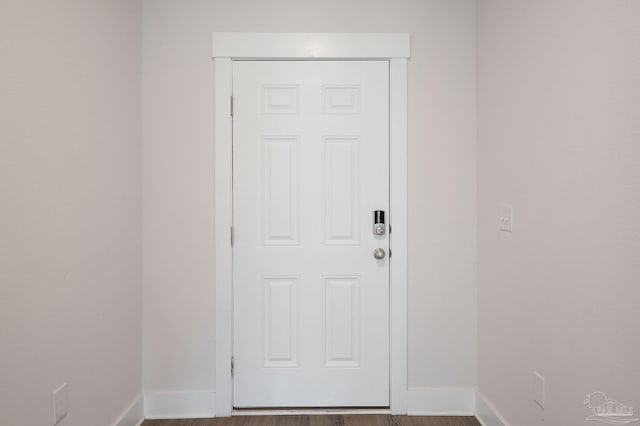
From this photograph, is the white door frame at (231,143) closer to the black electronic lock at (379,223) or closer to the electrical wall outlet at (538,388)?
the black electronic lock at (379,223)

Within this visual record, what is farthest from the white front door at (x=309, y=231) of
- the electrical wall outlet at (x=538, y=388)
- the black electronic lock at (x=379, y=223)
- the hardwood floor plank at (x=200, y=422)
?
the electrical wall outlet at (x=538, y=388)

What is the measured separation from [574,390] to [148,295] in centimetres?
198

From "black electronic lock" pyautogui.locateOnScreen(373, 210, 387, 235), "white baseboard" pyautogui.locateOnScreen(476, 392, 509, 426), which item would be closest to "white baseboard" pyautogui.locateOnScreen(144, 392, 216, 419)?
"black electronic lock" pyautogui.locateOnScreen(373, 210, 387, 235)

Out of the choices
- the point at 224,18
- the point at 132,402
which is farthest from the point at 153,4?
the point at 132,402

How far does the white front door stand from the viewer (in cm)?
213

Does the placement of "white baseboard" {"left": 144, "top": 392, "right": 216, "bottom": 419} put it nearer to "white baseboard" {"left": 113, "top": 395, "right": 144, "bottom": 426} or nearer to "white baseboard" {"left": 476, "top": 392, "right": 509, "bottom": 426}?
"white baseboard" {"left": 113, "top": 395, "right": 144, "bottom": 426}

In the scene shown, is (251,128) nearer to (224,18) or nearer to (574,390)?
(224,18)

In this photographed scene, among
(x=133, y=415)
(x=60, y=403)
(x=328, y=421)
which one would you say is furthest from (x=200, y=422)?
(x=60, y=403)

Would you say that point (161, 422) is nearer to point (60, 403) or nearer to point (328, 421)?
point (60, 403)

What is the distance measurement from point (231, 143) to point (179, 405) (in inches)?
57.0

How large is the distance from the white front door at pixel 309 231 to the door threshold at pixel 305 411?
0.03 m

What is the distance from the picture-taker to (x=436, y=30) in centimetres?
214
